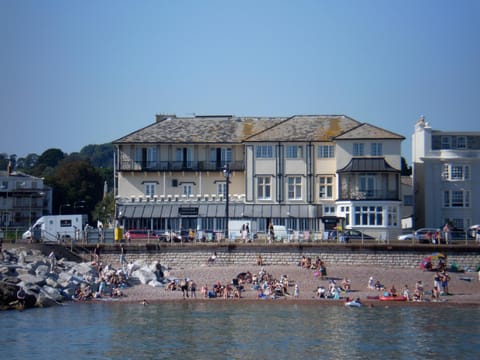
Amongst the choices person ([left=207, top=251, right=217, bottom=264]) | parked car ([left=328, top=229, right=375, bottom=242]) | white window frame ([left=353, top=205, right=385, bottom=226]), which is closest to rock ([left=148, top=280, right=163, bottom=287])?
person ([left=207, top=251, right=217, bottom=264])

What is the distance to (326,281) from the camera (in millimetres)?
52531

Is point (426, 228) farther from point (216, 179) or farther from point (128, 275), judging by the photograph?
point (128, 275)

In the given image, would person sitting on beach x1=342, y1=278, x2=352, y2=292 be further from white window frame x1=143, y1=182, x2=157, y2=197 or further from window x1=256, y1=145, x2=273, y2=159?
white window frame x1=143, y1=182, x2=157, y2=197

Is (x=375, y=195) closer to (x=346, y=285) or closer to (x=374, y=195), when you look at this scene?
Answer: (x=374, y=195)

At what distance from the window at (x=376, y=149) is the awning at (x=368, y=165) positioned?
0.77 m

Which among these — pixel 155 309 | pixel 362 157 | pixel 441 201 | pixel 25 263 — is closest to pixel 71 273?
pixel 25 263

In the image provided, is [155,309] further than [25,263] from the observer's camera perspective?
No

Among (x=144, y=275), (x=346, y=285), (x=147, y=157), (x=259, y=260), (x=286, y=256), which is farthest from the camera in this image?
(x=147, y=157)

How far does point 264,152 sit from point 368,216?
362 inches

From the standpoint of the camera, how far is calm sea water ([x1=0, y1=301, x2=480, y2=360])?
36500mm

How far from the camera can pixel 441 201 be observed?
64.2 metres

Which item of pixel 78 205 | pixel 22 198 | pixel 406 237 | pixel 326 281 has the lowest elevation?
pixel 326 281

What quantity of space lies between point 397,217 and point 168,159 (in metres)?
17.5

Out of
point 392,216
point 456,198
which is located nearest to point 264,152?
point 392,216
